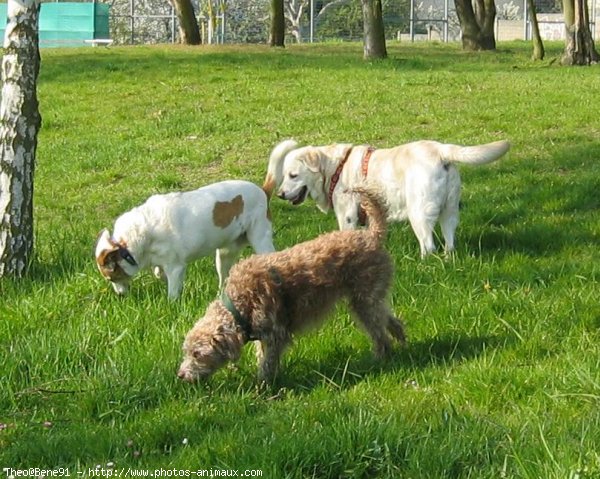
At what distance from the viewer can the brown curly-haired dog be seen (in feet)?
18.6

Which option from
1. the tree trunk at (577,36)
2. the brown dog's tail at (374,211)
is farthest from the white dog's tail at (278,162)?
the tree trunk at (577,36)

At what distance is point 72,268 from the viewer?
8.12 m

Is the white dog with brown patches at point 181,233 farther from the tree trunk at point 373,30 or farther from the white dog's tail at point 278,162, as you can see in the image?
the tree trunk at point 373,30

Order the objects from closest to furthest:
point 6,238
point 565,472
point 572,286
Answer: point 565,472 < point 572,286 < point 6,238

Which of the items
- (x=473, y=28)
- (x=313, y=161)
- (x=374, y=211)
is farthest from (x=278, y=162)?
(x=473, y=28)

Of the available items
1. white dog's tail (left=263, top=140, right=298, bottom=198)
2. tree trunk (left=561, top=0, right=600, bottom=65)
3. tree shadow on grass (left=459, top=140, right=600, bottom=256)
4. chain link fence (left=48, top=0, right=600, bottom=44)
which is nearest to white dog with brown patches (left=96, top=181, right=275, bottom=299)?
white dog's tail (left=263, top=140, right=298, bottom=198)

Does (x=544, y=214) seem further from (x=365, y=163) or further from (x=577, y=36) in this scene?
(x=577, y=36)

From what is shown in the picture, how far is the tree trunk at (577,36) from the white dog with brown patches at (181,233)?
61.2ft

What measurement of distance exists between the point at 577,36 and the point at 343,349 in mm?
20760

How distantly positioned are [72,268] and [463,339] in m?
3.49

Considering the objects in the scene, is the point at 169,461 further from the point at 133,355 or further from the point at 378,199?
the point at 378,199

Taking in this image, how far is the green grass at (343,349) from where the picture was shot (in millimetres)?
4445

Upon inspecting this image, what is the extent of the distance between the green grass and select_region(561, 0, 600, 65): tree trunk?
→ 35.2 feet

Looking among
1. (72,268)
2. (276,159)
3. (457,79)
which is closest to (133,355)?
(72,268)
